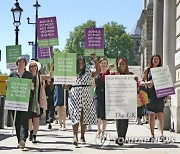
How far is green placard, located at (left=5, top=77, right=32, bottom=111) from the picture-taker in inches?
395

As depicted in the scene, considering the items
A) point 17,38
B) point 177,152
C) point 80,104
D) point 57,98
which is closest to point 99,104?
point 80,104

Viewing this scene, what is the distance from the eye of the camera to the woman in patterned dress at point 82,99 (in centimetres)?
1013

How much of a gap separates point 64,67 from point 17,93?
1.67 metres

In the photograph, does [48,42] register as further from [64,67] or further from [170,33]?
[170,33]

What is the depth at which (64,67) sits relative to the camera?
11.5m

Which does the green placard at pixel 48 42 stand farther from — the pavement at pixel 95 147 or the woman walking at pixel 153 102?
the woman walking at pixel 153 102

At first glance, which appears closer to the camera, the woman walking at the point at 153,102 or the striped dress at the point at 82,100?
the striped dress at the point at 82,100

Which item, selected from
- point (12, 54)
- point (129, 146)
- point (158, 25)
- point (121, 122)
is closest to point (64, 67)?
point (121, 122)

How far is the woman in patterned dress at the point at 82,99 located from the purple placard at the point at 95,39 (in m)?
3.17

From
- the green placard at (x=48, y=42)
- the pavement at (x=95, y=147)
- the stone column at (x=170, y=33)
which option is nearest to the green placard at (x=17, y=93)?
the pavement at (x=95, y=147)

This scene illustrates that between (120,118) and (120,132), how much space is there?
1.25 ft

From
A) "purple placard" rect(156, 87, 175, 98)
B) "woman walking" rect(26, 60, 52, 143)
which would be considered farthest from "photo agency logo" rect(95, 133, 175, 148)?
"woman walking" rect(26, 60, 52, 143)

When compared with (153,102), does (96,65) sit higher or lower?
higher

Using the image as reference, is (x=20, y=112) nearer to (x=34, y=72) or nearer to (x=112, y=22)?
(x=34, y=72)
